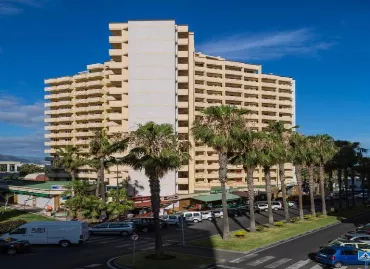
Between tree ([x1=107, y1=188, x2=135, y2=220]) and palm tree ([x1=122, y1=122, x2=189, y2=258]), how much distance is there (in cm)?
2891

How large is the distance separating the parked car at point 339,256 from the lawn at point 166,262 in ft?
28.1

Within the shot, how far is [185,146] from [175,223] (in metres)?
27.0

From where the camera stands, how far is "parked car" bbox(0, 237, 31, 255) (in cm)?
3653

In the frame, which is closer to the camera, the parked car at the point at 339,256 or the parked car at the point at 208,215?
the parked car at the point at 339,256

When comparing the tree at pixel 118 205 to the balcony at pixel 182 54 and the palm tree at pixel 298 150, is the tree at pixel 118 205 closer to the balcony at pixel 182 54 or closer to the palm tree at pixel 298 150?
the palm tree at pixel 298 150

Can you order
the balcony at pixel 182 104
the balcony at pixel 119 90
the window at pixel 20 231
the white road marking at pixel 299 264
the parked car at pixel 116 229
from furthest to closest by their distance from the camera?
the balcony at pixel 119 90 < the balcony at pixel 182 104 < the parked car at pixel 116 229 < the window at pixel 20 231 < the white road marking at pixel 299 264

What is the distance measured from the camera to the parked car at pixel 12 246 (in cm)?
3653

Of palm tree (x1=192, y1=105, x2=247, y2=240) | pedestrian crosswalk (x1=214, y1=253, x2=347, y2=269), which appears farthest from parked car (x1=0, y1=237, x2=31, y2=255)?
palm tree (x1=192, y1=105, x2=247, y2=240)

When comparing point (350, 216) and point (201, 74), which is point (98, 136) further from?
point (201, 74)

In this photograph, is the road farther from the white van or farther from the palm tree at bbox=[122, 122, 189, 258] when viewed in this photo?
the palm tree at bbox=[122, 122, 189, 258]

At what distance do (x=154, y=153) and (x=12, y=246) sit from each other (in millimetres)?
15379

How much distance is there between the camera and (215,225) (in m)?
Result: 58.6

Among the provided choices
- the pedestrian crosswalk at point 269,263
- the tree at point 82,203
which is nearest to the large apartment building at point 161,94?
the tree at point 82,203

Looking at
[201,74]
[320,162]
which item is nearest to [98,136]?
[320,162]
